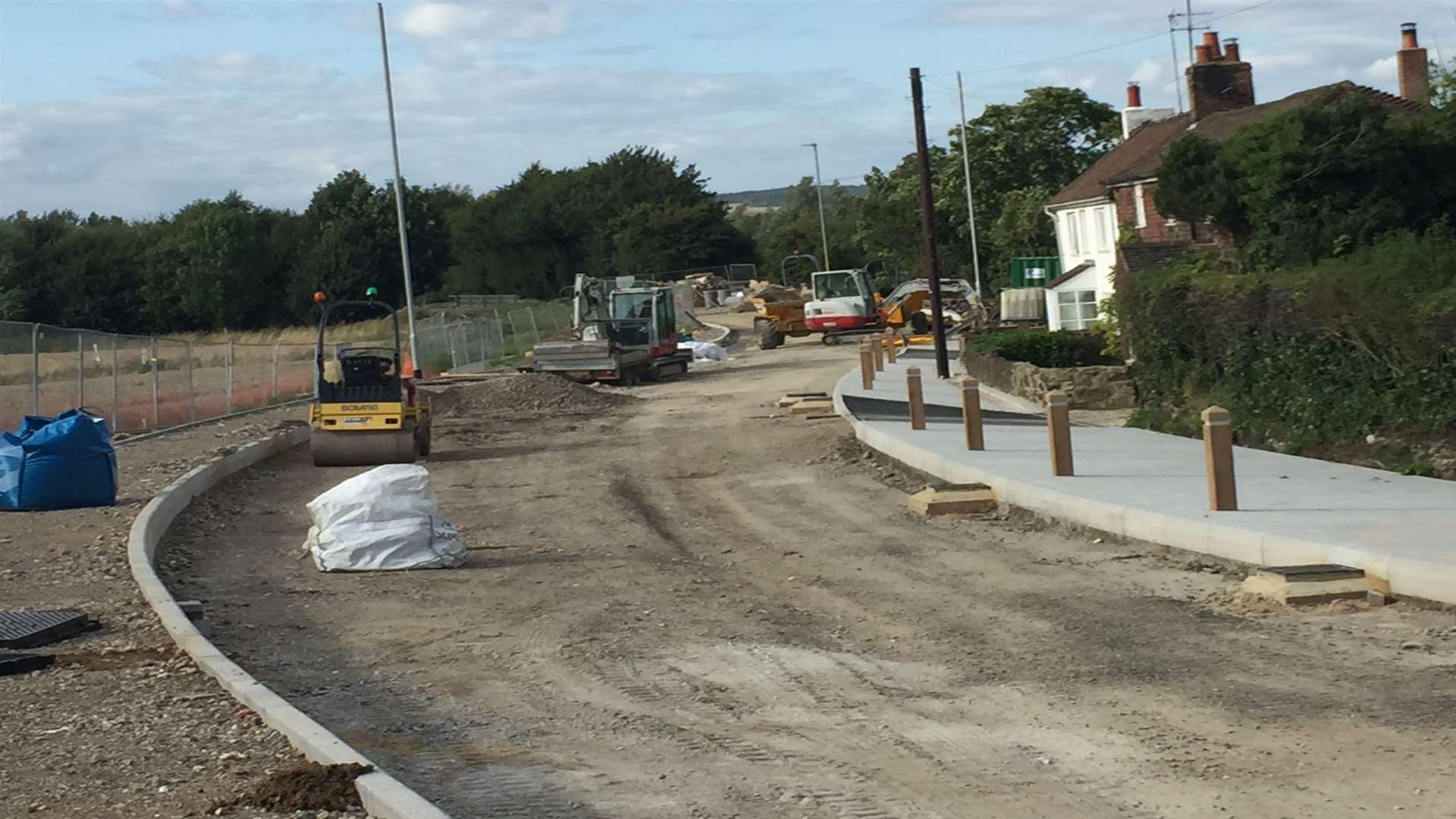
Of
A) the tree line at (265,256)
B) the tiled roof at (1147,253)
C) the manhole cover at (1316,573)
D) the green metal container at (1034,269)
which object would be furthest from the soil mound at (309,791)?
the tree line at (265,256)

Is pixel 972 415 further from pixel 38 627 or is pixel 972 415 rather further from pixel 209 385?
pixel 209 385

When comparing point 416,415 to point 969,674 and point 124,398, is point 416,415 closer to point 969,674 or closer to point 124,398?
point 124,398

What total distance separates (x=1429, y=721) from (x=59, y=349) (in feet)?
75.9

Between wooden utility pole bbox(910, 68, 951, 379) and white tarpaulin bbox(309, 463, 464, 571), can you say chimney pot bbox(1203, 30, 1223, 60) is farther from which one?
white tarpaulin bbox(309, 463, 464, 571)

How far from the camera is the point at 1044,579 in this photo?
12.5 m

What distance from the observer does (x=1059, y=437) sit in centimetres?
1702

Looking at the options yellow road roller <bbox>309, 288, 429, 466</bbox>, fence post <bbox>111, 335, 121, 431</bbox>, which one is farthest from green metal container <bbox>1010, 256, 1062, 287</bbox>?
yellow road roller <bbox>309, 288, 429, 466</bbox>

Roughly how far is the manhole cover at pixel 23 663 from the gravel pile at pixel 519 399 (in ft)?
75.4

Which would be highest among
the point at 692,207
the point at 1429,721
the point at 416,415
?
the point at 692,207

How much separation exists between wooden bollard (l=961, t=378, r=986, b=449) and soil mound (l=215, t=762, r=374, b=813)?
13286 millimetres

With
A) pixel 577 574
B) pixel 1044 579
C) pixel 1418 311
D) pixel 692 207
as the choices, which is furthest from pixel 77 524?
pixel 692 207

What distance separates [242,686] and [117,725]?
2.23ft

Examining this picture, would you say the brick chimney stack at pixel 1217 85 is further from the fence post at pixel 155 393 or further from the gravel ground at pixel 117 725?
the gravel ground at pixel 117 725

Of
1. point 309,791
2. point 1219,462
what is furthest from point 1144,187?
point 309,791
